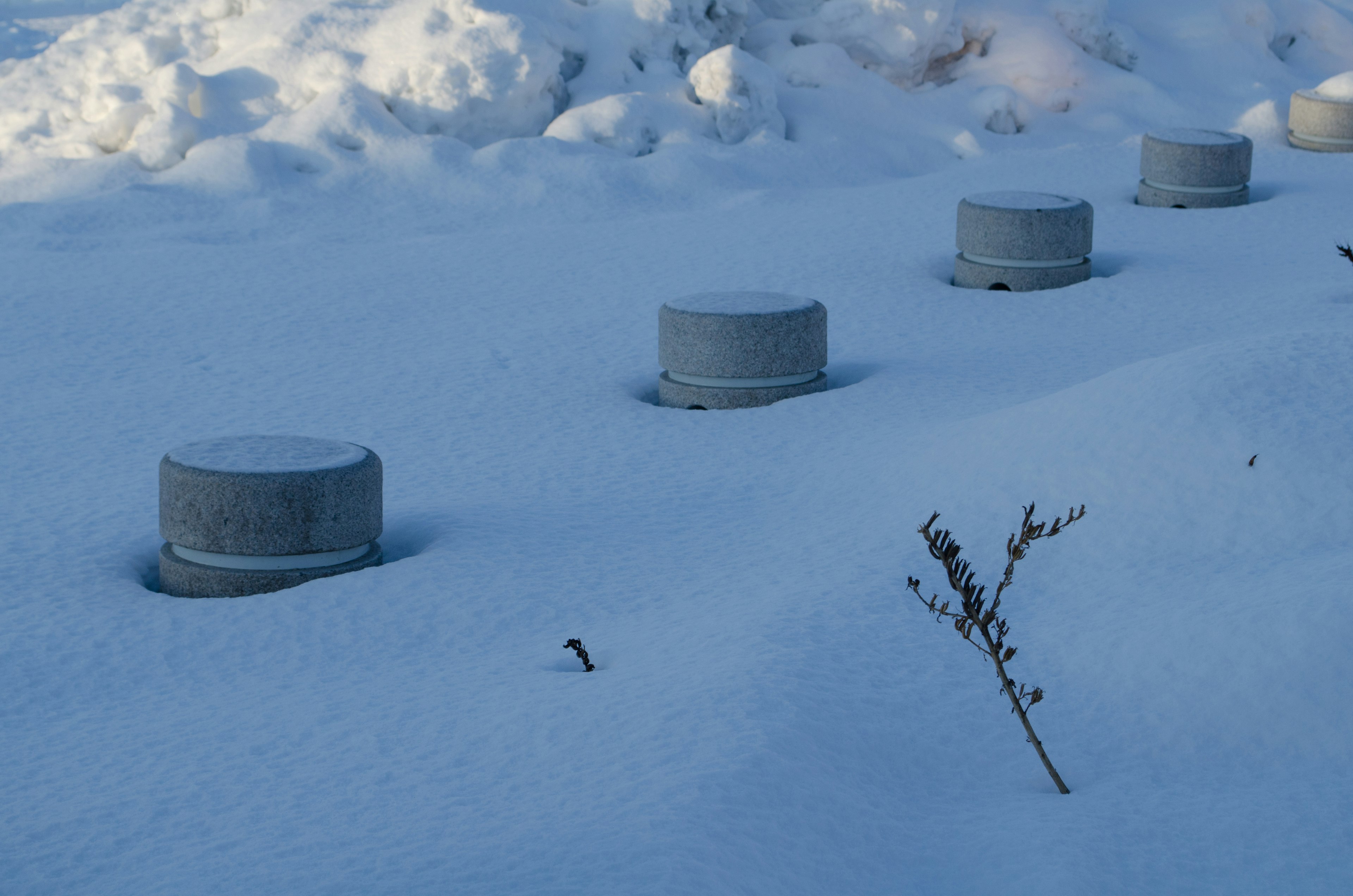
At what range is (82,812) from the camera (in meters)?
4.85

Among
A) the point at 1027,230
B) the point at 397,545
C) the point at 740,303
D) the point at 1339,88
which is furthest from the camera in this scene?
the point at 1339,88

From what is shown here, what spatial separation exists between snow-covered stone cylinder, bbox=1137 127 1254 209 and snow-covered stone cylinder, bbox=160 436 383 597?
33.7 feet

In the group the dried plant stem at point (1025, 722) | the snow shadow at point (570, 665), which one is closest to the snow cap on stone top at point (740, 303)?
the snow shadow at point (570, 665)

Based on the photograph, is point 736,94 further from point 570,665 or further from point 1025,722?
point 1025,722

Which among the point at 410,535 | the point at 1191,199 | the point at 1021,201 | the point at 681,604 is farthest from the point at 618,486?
the point at 1191,199

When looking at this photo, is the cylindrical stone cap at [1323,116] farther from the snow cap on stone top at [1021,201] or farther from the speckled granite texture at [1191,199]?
the snow cap on stone top at [1021,201]

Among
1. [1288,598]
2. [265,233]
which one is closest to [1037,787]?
[1288,598]

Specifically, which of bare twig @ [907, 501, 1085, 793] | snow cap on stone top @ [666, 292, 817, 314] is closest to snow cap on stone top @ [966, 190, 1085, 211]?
snow cap on stone top @ [666, 292, 817, 314]

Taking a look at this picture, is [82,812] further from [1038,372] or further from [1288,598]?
[1038,372]

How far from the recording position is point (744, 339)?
32.4 ft

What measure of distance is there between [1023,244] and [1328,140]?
23.2ft

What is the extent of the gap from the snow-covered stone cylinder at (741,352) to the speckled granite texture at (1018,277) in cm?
285

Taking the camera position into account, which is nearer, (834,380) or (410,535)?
(410,535)

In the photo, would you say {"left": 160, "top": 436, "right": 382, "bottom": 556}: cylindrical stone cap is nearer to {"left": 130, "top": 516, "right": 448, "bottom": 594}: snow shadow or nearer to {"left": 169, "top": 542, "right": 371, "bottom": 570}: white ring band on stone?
{"left": 169, "top": 542, "right": 371, "bottom": 570}: white ring band on stone
